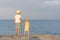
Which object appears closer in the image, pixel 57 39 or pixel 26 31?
pixel 26 31

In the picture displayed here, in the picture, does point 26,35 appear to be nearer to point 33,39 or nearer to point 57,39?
point 33,39

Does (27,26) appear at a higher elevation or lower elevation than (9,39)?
higher

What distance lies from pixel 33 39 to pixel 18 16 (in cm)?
238

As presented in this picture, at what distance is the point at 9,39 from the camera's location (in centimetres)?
1778

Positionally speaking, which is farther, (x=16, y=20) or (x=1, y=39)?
(x=1, y=39)

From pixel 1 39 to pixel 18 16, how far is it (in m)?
2.89

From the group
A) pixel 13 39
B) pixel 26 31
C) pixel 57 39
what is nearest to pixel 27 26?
pixel 26 31

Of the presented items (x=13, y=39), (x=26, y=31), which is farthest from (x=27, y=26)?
(x=13, y=39)

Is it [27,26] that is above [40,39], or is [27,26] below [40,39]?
above

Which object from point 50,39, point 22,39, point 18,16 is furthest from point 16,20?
point 50,39

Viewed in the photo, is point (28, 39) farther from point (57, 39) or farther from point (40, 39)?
point (57, 39)

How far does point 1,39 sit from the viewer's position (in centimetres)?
1783

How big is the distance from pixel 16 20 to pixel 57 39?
435cm

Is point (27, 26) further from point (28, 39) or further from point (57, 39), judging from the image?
point (57, 39)
